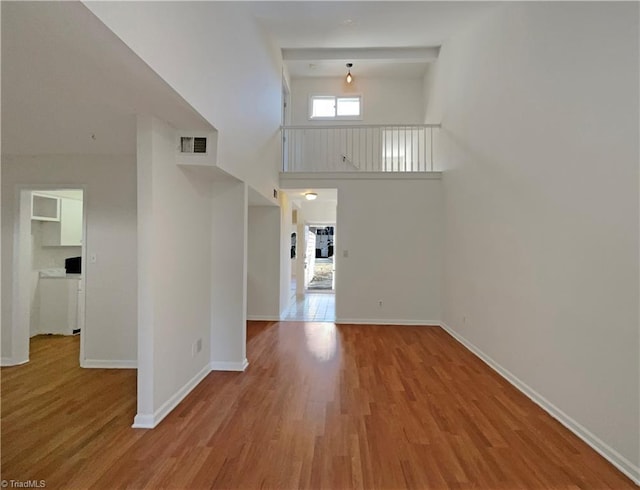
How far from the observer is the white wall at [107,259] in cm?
354

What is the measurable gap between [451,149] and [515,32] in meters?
2.07

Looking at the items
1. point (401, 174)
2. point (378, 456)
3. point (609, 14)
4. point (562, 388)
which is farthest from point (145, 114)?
point (401, 174)

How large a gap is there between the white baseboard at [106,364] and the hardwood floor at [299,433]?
0.34 feet

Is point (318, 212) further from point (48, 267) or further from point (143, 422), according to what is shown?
point (143, 422)

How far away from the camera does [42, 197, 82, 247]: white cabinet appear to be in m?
4.86

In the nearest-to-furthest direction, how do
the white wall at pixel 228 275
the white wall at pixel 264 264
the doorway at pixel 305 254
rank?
the white wall at pixel 228 275, the white wall at pixel 264 264, the doorway at pixel 305 254

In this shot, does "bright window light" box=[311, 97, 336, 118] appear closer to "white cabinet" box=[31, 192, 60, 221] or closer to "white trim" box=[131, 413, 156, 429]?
"white cabinet" box=[31, 192, 60, 221]

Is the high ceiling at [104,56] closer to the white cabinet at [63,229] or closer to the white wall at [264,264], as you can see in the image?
the white cabinet at [63,229]

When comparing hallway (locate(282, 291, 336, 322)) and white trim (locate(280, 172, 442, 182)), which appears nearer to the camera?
white trim (locate(280, 172, 442, 182))

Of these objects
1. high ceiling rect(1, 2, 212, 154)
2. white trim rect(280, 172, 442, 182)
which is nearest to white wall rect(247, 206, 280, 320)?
white trim rect(280, 172, 442, 182)

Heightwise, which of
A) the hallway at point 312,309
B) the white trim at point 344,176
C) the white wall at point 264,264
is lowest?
the hallway at point 312,309

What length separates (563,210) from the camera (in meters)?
2.54

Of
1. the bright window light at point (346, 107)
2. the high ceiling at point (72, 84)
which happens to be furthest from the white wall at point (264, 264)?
the bright window light at point (346, 107)

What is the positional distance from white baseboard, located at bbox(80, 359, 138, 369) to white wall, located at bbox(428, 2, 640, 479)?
4.19 meters
